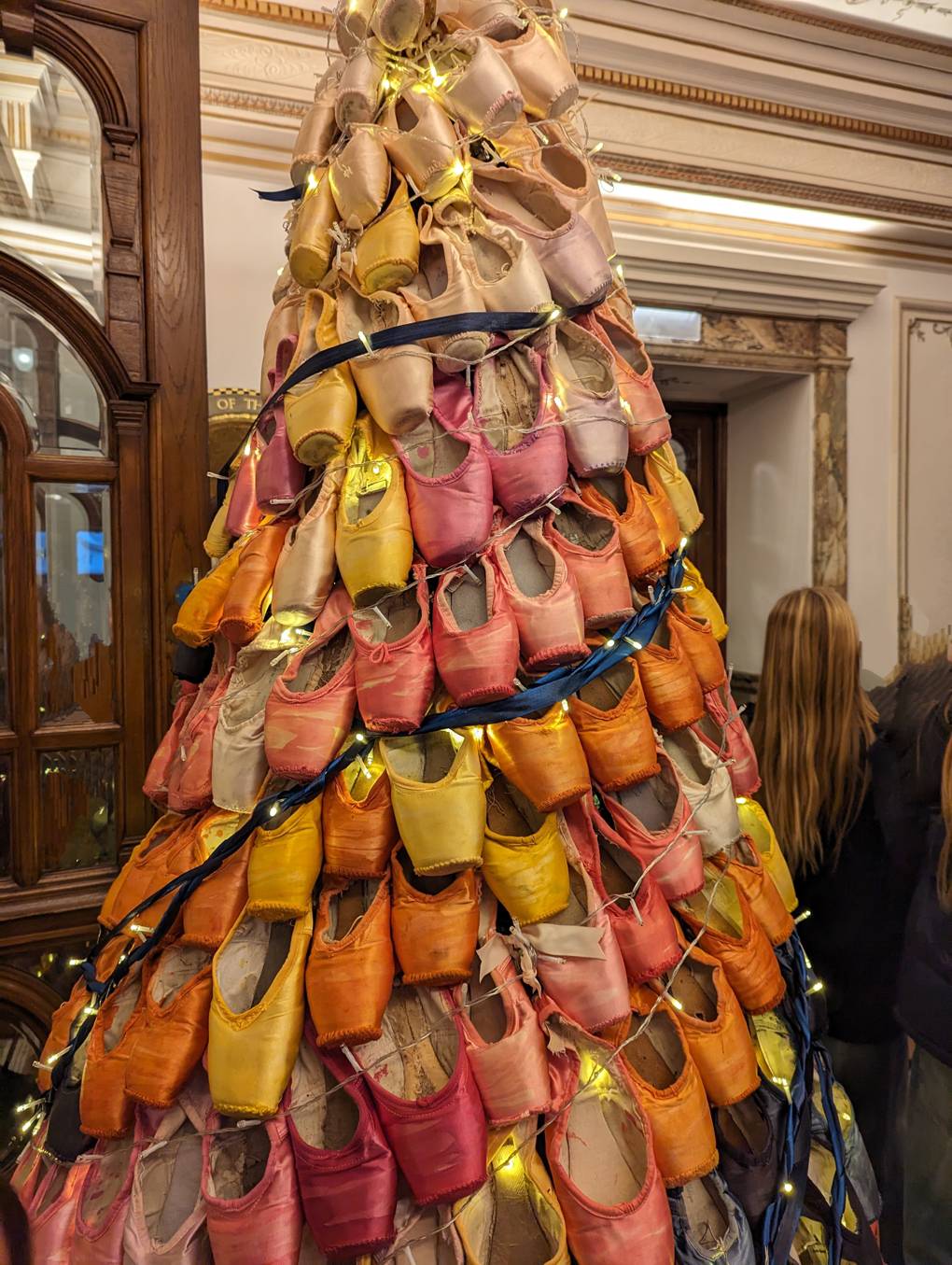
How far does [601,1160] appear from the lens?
2.75 ft

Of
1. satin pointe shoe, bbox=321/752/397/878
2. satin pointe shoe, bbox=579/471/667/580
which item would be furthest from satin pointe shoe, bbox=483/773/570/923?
satin pointe shoe, bbox=579/471/667/580

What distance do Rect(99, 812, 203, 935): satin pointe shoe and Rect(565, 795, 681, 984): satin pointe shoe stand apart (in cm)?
46

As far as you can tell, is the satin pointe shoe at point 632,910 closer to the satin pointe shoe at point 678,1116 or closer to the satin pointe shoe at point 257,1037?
the satin pointe shoe at point 678,1116

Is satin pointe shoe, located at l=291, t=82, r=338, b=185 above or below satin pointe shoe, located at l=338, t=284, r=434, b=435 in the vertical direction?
above

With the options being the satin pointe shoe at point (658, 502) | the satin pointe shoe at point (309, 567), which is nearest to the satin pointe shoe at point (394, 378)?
the satin pointe shoe at point (309, 567)

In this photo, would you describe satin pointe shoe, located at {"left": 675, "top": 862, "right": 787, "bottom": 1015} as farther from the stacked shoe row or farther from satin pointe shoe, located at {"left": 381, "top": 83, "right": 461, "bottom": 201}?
satin pointe shoe, located at {"left": 381, "top": 83, "right": 461, "bottom": 201}

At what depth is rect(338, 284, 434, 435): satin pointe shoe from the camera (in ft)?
2.76

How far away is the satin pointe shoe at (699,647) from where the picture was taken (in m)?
0.98

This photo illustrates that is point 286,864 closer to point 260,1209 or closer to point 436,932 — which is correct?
point 436,932

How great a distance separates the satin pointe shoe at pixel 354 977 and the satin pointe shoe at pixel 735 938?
38 centimetres

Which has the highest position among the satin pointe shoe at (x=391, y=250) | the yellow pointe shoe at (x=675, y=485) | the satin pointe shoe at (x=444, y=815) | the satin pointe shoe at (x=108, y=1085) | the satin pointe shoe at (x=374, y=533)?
the satin pointe shoe at (x=391, y=250)

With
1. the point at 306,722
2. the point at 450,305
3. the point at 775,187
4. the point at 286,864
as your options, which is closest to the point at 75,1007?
the point at 286,864

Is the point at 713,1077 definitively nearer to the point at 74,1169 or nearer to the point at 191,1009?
the point at 191,1009

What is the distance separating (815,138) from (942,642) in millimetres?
1849
